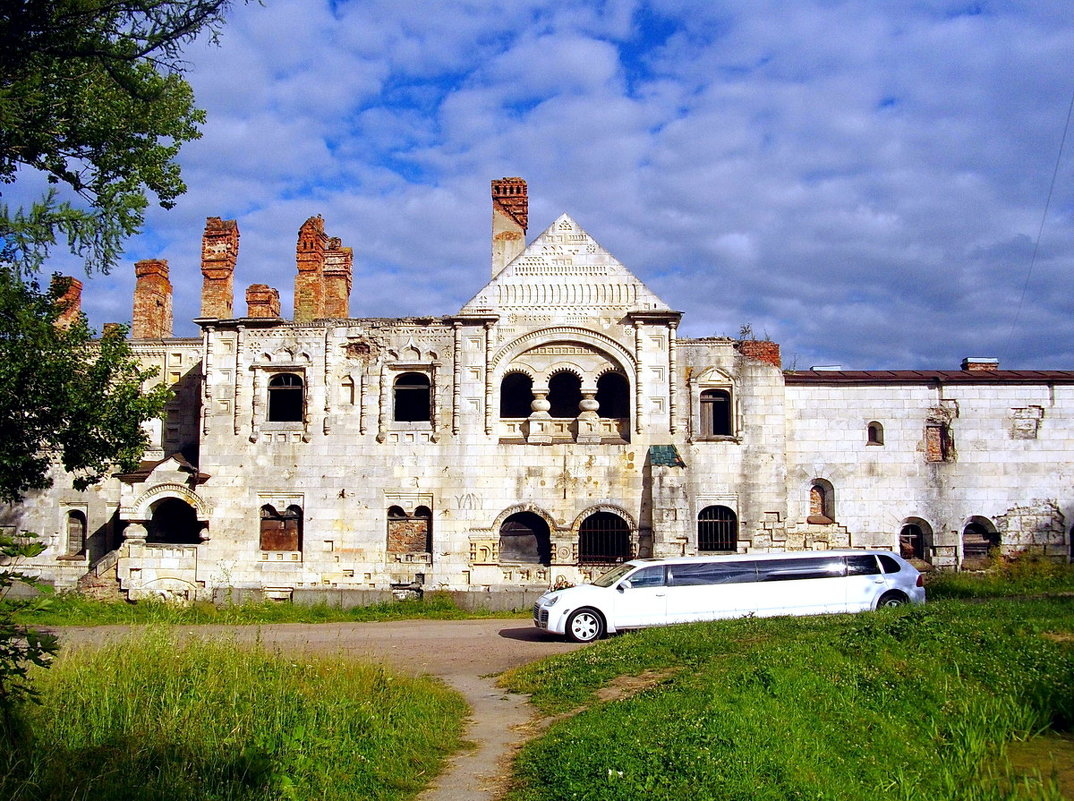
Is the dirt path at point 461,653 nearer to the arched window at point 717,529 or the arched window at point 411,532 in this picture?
the arched window at point 411,532

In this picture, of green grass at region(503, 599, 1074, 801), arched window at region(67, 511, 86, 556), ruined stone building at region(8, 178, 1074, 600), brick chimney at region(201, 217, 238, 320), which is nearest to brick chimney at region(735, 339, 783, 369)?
ruined stone building at region(8, 178, 1074, 600)

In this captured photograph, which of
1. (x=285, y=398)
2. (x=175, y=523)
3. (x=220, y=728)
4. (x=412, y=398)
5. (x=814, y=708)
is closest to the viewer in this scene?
(x=220, y=728)

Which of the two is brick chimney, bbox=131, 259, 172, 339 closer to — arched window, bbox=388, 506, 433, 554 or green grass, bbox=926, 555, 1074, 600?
arched window, bbox=388, 506, 433, 554

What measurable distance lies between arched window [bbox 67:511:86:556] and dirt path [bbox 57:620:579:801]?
22.2 ft

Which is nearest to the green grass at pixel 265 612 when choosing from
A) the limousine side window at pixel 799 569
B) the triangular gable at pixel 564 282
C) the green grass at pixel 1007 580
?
the limousine side window at pixel 799 569

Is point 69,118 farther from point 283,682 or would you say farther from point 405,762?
point 405,762

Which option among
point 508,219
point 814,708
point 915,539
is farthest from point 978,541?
point 814,708

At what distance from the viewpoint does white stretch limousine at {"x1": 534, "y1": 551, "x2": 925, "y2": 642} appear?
17359 millimetres

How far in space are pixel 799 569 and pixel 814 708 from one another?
7861 millimetres

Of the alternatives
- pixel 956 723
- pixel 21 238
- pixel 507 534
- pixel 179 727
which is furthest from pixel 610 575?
pixel 21 238

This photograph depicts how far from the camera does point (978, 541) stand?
24828mm

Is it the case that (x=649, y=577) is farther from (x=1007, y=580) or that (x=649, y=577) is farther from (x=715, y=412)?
(x=1007, y=580)

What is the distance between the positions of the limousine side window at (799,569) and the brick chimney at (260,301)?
627 inches

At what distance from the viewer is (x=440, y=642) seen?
18.8m
